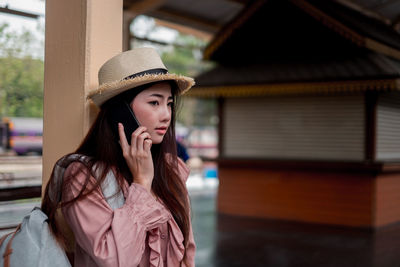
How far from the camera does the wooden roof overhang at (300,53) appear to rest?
23.2 ft

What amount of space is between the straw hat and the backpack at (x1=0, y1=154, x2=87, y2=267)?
55cm

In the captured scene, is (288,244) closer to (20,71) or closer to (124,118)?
(20,71)

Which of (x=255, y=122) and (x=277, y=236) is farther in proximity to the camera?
(x=255, y=122)

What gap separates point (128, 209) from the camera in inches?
63.5

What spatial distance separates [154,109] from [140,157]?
0.23 meters

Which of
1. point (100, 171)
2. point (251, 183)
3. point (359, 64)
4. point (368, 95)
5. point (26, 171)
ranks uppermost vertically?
point (359, 64)

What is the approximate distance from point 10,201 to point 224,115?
610 cm

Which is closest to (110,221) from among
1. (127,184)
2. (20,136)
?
(127,184)

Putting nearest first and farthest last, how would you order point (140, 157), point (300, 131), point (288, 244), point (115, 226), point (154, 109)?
point (115, 226) → point (140, 157) → point (154, 109) → point (288, 244) → point (300, 131)

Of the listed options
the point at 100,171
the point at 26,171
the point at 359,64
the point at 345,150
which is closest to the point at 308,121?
the point at 345,150

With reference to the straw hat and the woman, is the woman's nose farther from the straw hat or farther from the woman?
the straw hat

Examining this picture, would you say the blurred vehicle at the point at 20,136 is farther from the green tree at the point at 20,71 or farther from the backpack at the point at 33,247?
the backpack at the point at 33,247

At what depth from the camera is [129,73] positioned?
1.79 metres

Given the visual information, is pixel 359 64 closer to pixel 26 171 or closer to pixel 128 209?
pixel 26 171
